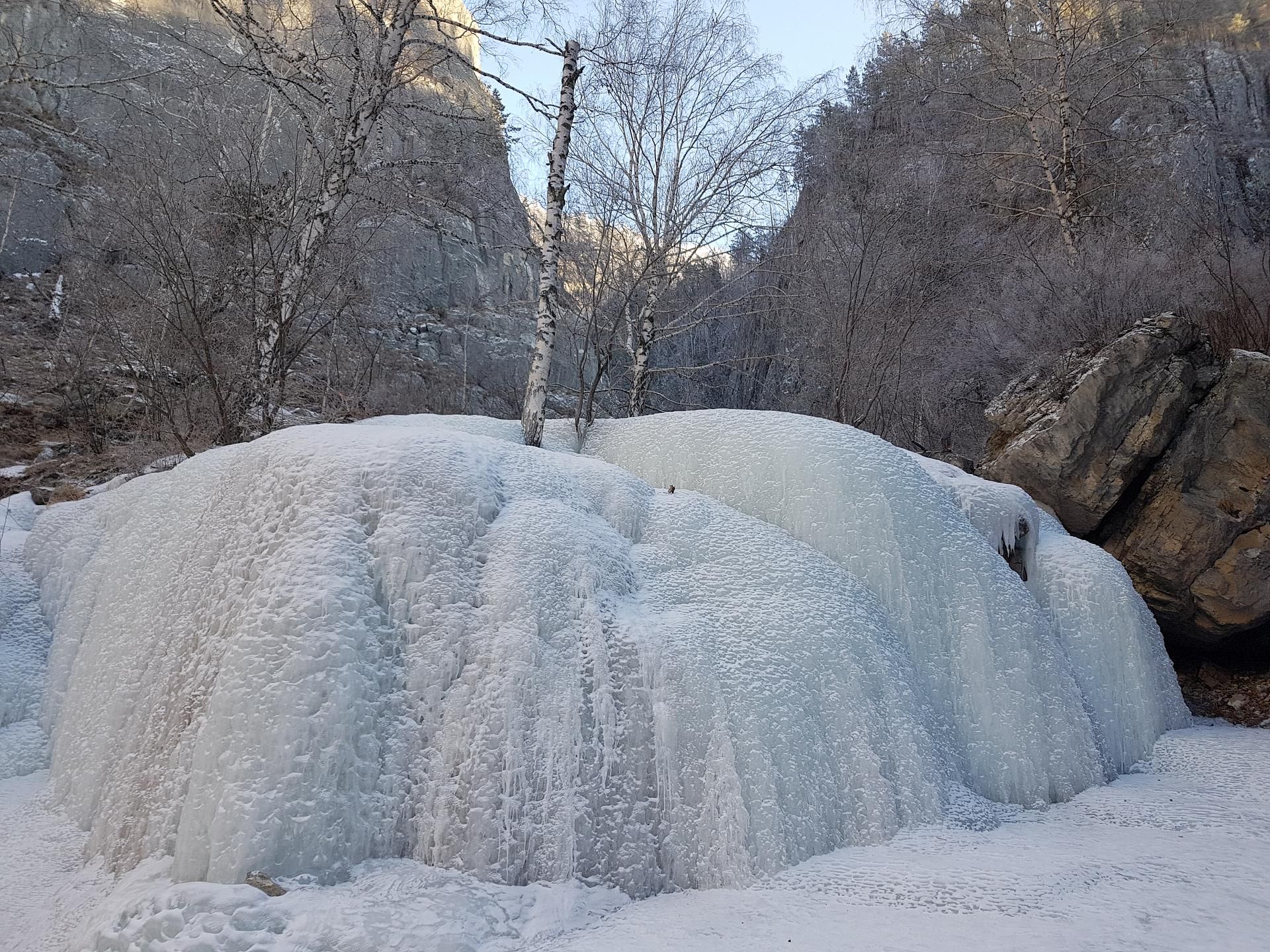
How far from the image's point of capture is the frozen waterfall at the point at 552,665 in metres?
2.42

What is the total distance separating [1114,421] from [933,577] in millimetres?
2728

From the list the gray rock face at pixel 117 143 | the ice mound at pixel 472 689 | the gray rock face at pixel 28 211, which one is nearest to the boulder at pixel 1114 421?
the ice mound at pixel 472 689

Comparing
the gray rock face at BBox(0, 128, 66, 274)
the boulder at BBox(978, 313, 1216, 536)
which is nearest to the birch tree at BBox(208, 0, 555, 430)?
the boulder at BBox(978, 313, 1216, 536)

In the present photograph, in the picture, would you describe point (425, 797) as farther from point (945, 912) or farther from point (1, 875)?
point (945, 912)

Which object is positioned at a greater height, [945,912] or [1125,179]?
[1125,179]

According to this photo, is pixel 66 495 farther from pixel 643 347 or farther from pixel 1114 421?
pixel 1114 421

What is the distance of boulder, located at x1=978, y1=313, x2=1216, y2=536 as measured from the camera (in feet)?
17.3

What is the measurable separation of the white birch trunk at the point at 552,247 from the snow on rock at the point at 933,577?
1.29 meters

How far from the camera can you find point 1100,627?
422 centimetres

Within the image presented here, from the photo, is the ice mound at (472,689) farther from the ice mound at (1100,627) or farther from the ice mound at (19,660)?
the ice mound at (1100,627)

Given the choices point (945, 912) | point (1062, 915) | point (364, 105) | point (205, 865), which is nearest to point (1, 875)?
point (205, 865)

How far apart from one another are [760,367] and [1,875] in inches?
506

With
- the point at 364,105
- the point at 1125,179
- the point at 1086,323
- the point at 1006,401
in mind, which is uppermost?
the point at 1125,179

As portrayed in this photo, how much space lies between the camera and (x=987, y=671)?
11.7ft
